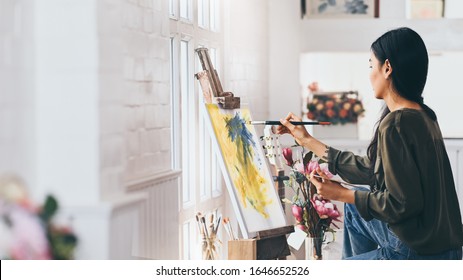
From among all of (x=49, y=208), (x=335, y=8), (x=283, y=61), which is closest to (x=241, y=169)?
(x=49, y=208)

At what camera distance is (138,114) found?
3.39 metres

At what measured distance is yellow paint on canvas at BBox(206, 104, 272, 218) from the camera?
3.70 metres

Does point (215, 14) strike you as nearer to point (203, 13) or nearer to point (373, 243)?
point (203, 13)

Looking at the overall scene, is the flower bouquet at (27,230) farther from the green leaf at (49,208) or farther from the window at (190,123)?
the window at (190,123)

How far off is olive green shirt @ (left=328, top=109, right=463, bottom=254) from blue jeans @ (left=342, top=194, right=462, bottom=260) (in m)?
0.05

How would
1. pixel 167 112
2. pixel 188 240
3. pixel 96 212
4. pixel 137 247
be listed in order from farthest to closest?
pixel 188 240 < pixel 167 112 < pixel 137 247 < pixel 96 212

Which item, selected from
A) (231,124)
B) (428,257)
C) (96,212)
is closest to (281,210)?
(231,124)

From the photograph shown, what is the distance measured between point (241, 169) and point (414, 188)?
0.85 m

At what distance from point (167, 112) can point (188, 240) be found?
820 millimetres

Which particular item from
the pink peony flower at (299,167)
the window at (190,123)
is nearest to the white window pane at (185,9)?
the window at (190,123)

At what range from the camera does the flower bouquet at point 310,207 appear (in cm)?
438

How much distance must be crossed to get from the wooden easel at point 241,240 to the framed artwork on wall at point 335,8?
2425 mm

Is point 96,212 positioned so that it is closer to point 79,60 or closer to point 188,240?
point 79,60

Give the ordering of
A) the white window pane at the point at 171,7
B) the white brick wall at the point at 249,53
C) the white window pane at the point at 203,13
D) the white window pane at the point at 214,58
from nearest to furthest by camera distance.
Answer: the white window pane at the point at 171,7 → the white window pane at the point at 203,13 → the white window pane at the point at 214,58 → the white brick wall at the point at 249,53
